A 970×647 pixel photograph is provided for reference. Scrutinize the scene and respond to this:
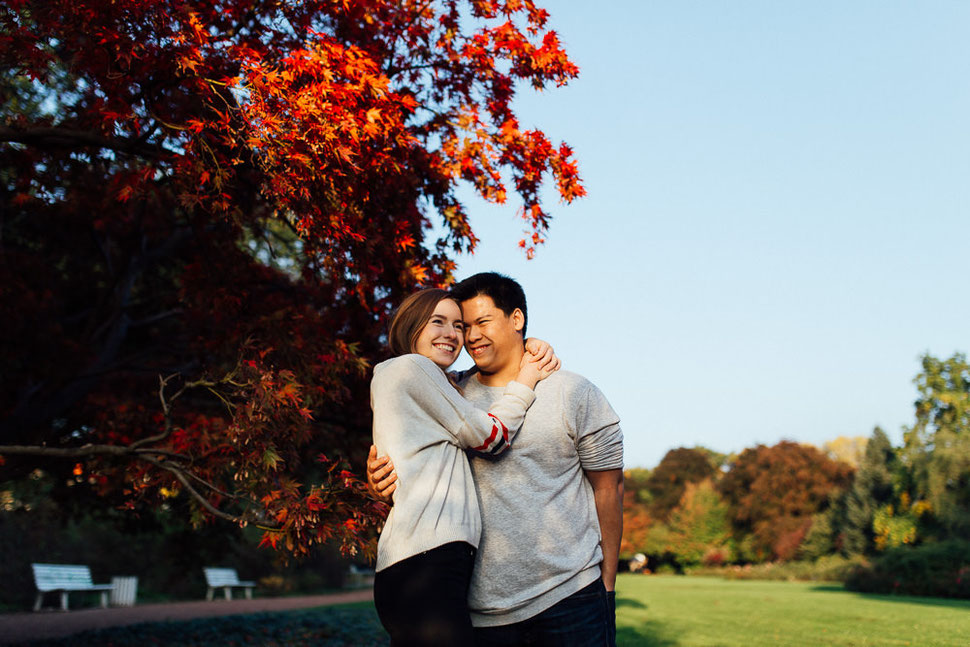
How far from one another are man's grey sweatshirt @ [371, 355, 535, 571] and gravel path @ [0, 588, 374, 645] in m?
9.55

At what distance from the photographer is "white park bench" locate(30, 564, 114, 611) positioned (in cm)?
1444

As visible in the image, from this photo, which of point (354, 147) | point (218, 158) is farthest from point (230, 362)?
point (354, 147)

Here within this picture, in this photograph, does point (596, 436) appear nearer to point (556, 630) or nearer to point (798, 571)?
point (556, 630)

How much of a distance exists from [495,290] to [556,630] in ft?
3.93

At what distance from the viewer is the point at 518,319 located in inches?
117

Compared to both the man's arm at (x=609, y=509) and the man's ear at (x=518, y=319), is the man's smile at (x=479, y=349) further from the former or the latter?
the man's arm at (x=609, y=509)

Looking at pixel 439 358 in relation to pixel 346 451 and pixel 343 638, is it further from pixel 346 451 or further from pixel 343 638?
pixel 343 638

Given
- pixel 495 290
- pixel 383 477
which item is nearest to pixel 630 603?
pixel 495 290

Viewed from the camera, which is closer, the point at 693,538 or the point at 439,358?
the point at 439,358

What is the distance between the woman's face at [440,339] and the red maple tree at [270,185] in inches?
57.4

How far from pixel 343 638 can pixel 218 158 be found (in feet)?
26.9

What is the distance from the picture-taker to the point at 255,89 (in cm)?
472

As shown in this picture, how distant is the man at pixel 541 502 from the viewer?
98.9 inches

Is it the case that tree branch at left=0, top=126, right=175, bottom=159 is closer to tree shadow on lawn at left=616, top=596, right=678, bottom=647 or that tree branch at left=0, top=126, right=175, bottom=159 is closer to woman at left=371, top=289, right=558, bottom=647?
woman at left=371, top=289, right=558, bottom=647
